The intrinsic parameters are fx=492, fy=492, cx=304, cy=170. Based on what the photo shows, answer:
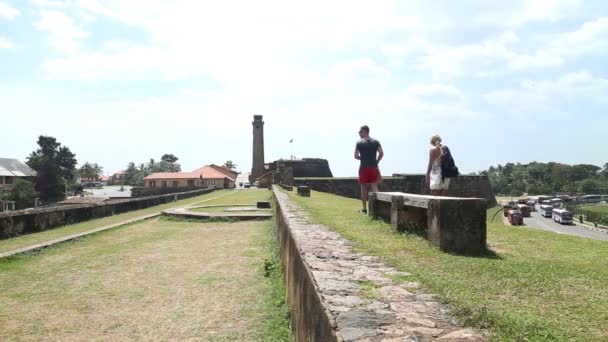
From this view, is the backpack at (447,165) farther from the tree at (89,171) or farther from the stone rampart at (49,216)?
the tree at (89,171)

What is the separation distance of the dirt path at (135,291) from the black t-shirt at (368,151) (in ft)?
7.55

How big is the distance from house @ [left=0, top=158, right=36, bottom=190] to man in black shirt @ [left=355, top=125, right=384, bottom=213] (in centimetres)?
7234

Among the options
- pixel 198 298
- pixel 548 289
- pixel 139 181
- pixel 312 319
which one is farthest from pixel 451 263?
pixel 139 181

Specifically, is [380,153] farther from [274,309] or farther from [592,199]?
[592,199]

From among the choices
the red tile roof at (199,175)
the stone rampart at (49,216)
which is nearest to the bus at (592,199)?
the red tile roof at (199,175)

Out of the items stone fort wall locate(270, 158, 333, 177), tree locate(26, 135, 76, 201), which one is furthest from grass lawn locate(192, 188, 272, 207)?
tree locate(26, 135, 76, 201)

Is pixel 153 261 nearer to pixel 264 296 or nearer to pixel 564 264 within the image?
pixel 264 296

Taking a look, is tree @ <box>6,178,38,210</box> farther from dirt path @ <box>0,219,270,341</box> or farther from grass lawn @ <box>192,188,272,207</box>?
dirt path @ <box>0,219,270,341</box>

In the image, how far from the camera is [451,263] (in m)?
4.02

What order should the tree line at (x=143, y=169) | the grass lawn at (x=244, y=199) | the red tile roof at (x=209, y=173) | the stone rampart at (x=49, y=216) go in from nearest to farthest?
the stone rampart at (x=49, y=216) < the grass lawn at (x=244, y=199) < the red tile roof at (x=209, y=173) < the tree line at (x=143, y=169)

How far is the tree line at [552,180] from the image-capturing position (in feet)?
450

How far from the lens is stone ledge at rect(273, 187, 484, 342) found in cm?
208

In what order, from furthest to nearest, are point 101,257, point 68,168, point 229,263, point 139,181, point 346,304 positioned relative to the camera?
point 139,181 < point 68,168 < point 101,257 < point 229,263 < point 346,304

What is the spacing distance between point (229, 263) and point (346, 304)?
4742 mm
